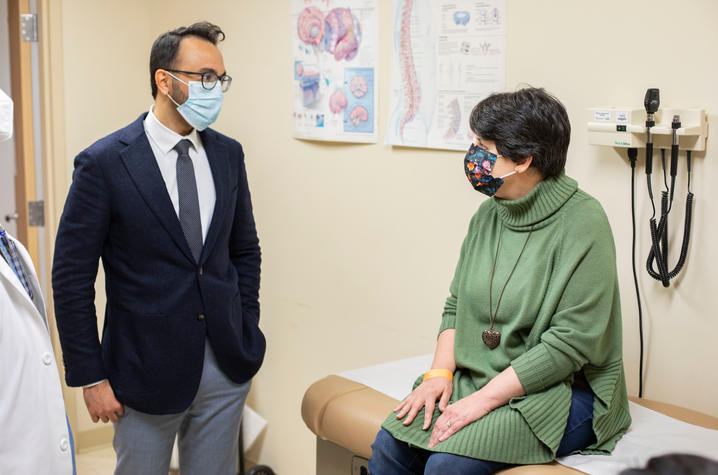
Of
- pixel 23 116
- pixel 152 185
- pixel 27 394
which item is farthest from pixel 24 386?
pixel 23 116

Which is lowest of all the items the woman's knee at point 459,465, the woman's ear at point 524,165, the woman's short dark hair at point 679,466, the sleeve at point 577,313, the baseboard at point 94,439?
the baseboard at point 94,439

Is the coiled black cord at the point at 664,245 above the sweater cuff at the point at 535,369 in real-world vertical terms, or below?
above

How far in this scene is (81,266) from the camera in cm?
175

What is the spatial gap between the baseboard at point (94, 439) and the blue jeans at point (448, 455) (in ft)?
6.86

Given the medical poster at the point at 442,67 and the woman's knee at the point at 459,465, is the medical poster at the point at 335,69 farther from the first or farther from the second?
the woman's knee at the point at 459,465

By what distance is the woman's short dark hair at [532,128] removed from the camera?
1642 mm

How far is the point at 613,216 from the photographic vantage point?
196cm

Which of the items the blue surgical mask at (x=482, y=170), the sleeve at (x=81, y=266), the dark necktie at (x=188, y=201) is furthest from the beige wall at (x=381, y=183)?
the sleeve at (x=81, y=266)

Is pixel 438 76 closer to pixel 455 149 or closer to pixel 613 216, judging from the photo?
pixel 455 149

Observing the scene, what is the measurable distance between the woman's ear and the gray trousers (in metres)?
0.86

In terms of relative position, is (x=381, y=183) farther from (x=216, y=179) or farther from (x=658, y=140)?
(x=658, y=140)

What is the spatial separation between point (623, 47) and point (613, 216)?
425 millimetres

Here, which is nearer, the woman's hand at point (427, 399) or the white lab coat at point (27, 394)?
the white lab coat at point (27, 394)

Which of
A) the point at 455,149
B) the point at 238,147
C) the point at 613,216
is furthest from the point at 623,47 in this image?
the point at 238,147
